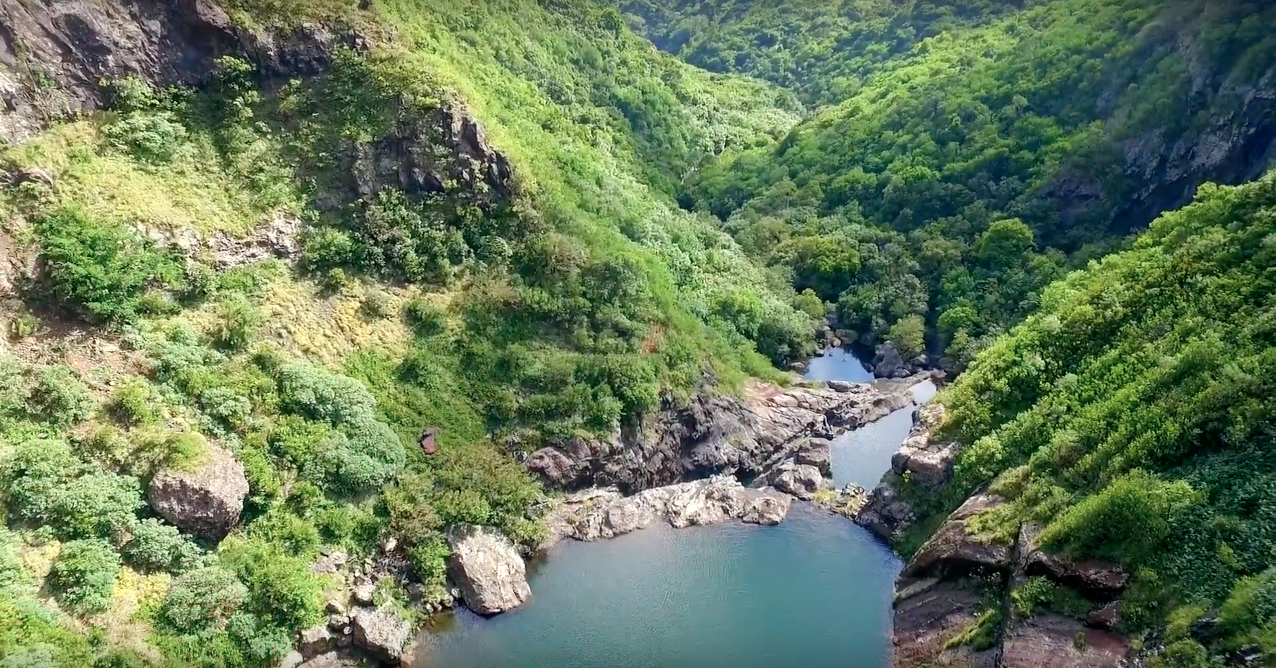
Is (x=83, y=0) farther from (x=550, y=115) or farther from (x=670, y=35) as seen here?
(x=670, y=35)

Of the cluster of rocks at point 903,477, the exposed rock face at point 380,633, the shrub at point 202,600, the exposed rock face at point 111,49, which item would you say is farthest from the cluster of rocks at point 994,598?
the exposed rock face at point 111,49

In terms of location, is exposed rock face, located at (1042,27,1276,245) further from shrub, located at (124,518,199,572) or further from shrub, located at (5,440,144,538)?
shrub, located at (5,440,144,538)

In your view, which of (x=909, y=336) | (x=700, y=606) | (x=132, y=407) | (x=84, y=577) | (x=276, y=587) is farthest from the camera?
(x=909, y=336)

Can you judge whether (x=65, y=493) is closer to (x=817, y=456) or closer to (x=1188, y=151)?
(x=817, y=456)

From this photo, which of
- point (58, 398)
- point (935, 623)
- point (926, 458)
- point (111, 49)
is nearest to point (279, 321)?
point (58, 398)

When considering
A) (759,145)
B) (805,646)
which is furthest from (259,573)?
(759,145)
